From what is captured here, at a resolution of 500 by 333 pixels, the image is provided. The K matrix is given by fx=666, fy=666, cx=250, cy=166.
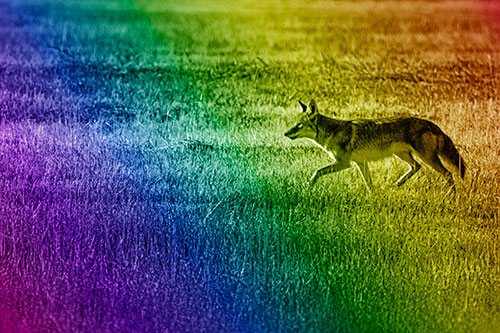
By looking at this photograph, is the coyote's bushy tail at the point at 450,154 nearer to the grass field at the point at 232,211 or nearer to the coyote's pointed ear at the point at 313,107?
the grass field at the point at 232,211

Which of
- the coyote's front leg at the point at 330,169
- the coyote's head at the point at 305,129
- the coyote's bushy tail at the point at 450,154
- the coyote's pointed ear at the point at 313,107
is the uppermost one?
the coyote's pointed ear at the point at 313,107

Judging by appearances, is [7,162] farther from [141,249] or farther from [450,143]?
[450,143]

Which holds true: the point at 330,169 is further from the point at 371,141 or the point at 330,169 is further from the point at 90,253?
the point at 90,253

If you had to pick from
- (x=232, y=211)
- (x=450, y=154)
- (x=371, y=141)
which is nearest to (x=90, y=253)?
(x=232, y=211)

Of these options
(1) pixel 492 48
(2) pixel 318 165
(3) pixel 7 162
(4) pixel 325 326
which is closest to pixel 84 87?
(3) pixel 7 162

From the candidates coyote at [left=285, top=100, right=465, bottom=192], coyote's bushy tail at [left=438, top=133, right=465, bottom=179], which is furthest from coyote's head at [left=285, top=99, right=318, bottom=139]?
coyote's bushy tail at [left=438, top=133, right=465, bottom=179]

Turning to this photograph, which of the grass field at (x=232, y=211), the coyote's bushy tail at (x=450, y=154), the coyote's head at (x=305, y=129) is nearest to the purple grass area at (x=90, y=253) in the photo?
the grass field at (x=232, y=211)
